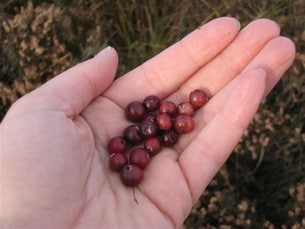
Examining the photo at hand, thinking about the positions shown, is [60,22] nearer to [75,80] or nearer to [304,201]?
[75,80]

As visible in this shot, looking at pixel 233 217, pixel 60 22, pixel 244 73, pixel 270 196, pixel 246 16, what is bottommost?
pixel 270 196

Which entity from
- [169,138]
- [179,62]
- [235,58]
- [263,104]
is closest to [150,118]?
[169,138]

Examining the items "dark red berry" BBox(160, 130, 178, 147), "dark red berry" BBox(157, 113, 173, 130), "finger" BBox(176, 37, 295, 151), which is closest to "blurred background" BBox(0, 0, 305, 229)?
"finger" BBox(176, 37, 295, 151)

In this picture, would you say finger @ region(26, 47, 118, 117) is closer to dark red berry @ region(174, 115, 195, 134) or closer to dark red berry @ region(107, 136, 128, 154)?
dark red berry @ region(107, 136, 128, 154)

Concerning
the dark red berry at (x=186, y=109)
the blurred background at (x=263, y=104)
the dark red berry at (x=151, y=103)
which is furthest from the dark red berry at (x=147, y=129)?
the blurred background at (x=263, y=104)

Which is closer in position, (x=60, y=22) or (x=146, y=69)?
(x=146, y=69)

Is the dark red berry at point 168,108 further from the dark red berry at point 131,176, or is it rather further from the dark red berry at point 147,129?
the dark red berry at point 131,176

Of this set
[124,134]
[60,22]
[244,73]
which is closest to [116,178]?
[124,134]
